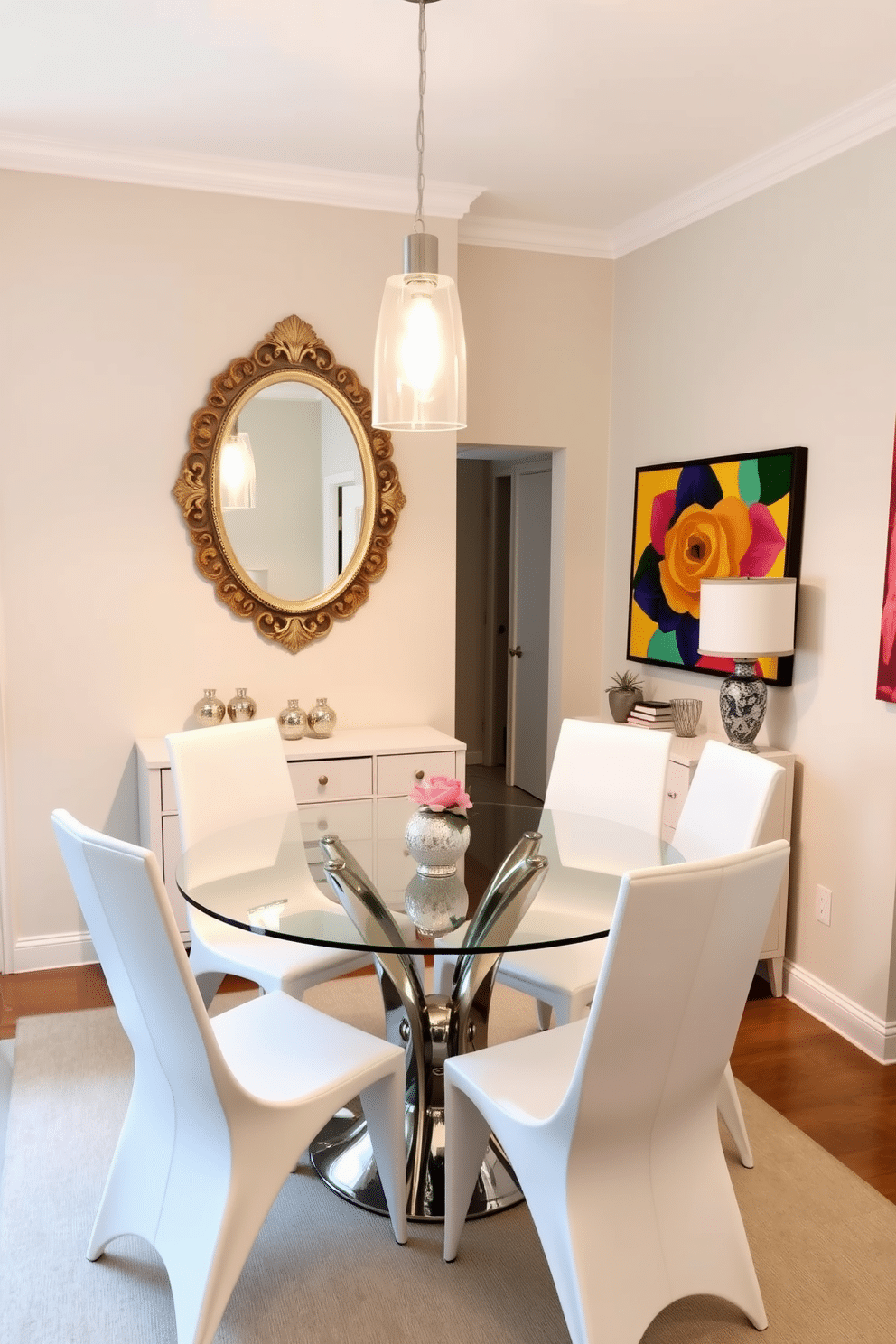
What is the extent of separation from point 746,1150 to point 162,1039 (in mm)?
1485

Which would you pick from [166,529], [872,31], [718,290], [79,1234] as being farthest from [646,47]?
[79,1234]

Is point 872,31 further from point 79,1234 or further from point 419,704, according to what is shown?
point 79,1234

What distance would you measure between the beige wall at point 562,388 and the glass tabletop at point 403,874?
1.77 m

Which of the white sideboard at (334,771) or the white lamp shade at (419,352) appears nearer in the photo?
the white lamp shade at (419,352)

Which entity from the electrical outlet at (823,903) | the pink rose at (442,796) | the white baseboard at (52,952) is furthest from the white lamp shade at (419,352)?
the white baseboard at (52,952)

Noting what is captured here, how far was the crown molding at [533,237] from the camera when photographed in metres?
4.26

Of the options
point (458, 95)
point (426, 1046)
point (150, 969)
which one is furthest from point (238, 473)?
point (150, 969)

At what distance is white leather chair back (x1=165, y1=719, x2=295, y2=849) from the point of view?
302 centimetres

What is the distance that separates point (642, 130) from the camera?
3330 millimetres

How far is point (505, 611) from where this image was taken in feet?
21.8

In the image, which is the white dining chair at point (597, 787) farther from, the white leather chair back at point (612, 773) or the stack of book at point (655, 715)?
the stack of book at point (655, 715)

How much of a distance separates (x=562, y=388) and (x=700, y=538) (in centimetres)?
101

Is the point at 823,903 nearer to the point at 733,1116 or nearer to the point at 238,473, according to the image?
the point at 733,1116

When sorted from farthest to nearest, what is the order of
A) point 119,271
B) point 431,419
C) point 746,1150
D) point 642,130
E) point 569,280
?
point 569,280 → point 119,271 → point 642,130 → point 746,1150 → point 431,419
